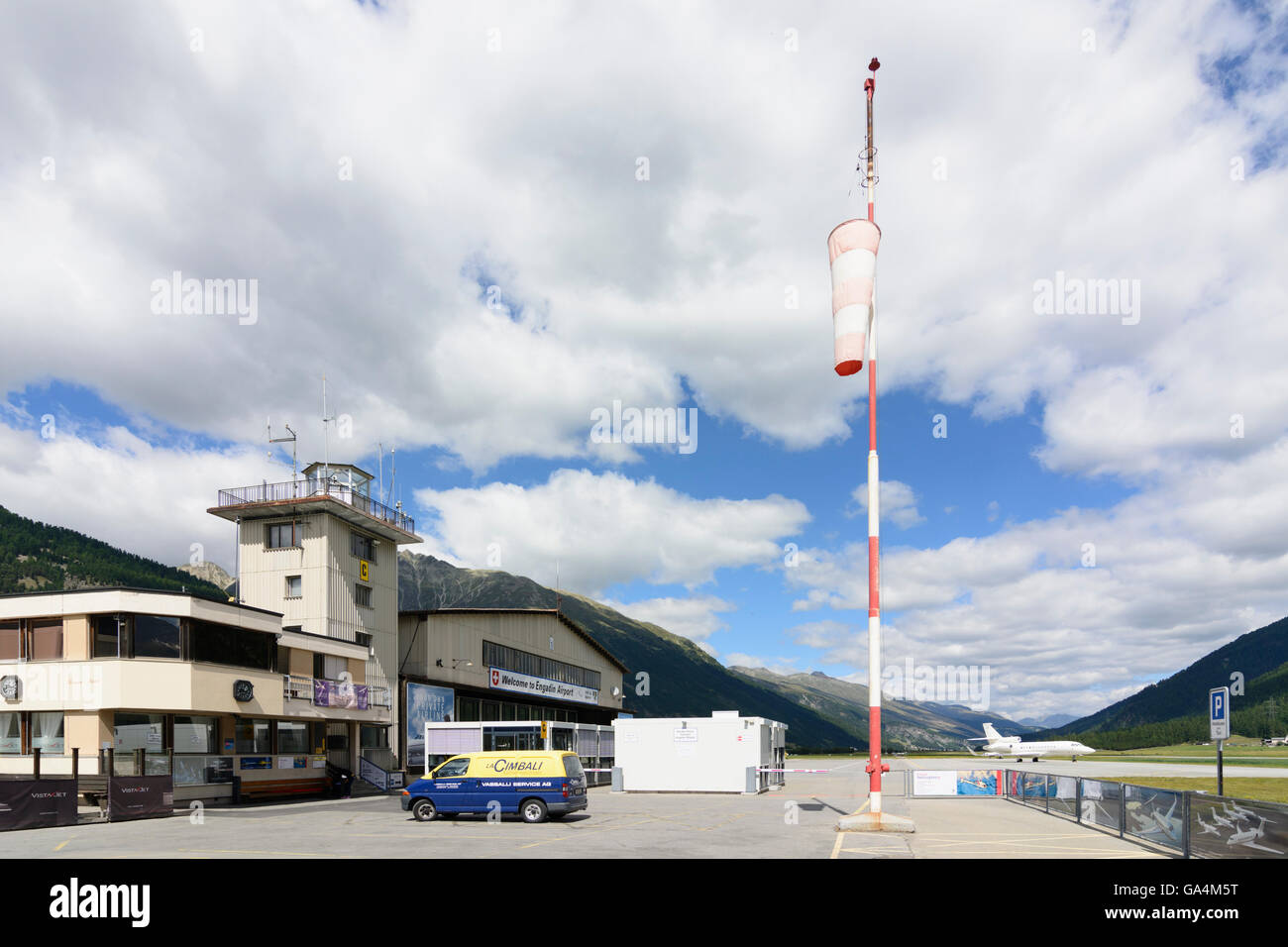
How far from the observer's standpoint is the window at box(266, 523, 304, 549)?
1909 inches

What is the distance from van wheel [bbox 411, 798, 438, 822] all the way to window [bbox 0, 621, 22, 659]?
22045 mm

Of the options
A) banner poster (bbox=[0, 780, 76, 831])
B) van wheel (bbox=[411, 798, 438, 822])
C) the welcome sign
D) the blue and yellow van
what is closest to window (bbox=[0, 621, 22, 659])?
banner poster (bbox=[0, 780, 76, 831])

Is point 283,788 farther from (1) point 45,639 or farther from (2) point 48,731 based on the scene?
(1) point 45,639

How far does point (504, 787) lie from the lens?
27219 millimetres

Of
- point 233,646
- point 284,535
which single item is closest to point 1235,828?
point 233,646

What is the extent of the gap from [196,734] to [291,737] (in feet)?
22.8

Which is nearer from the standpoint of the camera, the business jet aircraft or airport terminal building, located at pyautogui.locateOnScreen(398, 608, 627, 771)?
airport terminal building, located at pyautogui.locateOnScreen(398, 608, 627, 771)

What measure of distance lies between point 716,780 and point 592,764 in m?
12.4

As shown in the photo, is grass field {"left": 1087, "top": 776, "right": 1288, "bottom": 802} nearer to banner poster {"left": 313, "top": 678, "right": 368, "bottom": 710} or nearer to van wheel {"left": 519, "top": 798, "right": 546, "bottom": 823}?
van wheel {"left": 519, "top": 798, "right": 546, "bottom": 823}
